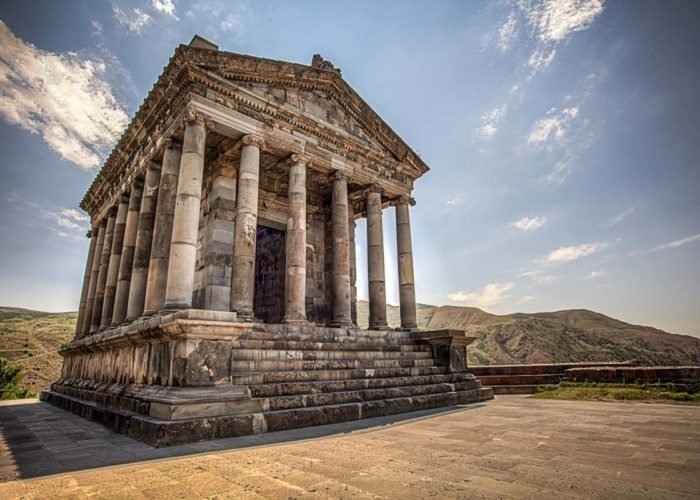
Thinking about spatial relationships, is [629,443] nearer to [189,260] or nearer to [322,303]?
[189,260]

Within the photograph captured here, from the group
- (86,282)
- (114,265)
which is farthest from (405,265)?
(86,282)

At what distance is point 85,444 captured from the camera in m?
5.67

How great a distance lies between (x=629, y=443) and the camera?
4914 mm

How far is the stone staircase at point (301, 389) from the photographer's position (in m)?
6.09

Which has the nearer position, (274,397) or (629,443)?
(629,443)

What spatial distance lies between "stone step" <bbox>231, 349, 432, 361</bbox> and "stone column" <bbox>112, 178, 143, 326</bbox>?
7017 millimetres

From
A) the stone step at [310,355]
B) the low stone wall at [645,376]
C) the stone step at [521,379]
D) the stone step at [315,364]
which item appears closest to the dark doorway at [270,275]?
the stone step at [310,355]

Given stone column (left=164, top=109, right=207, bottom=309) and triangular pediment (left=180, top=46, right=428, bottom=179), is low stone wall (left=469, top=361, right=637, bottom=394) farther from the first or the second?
stone column (left=164, top=109, right=207, bottom=309)

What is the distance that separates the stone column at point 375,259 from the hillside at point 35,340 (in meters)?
29.8

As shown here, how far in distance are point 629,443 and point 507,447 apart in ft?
5.29

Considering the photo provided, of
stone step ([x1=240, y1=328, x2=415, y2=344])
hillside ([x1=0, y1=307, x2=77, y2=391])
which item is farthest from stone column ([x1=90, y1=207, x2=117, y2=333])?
hillside ([x1=0, y1=307, x2=77, y2=391])

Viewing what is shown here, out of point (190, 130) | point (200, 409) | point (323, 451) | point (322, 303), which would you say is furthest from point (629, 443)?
point (322, 303)

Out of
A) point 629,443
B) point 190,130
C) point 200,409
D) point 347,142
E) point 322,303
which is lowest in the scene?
point 629,443

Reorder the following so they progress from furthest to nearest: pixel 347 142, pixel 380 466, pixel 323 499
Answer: pixel 347 142
pixel 380 466
pixel 323 499
